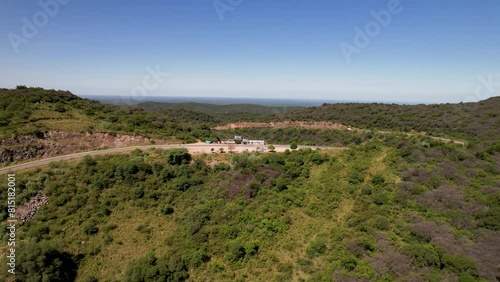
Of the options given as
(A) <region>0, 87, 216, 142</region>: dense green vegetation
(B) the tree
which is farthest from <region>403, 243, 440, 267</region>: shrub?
(A) <region>0, 87, 216, 142</region>: dense green vegetation

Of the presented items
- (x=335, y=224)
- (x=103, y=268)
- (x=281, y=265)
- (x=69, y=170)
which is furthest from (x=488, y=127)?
(x=69, y=170)

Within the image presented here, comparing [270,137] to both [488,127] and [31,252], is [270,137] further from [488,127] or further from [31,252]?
[31,252]

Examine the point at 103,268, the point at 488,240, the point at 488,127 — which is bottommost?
the point at 103,268

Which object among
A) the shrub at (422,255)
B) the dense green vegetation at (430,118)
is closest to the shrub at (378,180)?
the shrub at (422,255)

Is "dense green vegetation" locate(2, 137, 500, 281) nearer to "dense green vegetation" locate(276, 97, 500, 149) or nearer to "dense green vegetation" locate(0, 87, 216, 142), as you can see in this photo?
"dense green vegetation" locate(0, 87, 216, 142)

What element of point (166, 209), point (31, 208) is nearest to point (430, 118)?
point (166, 209)

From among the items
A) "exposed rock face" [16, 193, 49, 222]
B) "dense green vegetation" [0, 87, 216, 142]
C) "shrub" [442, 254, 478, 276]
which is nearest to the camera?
"shrub" [442, 254, 478, 276]
